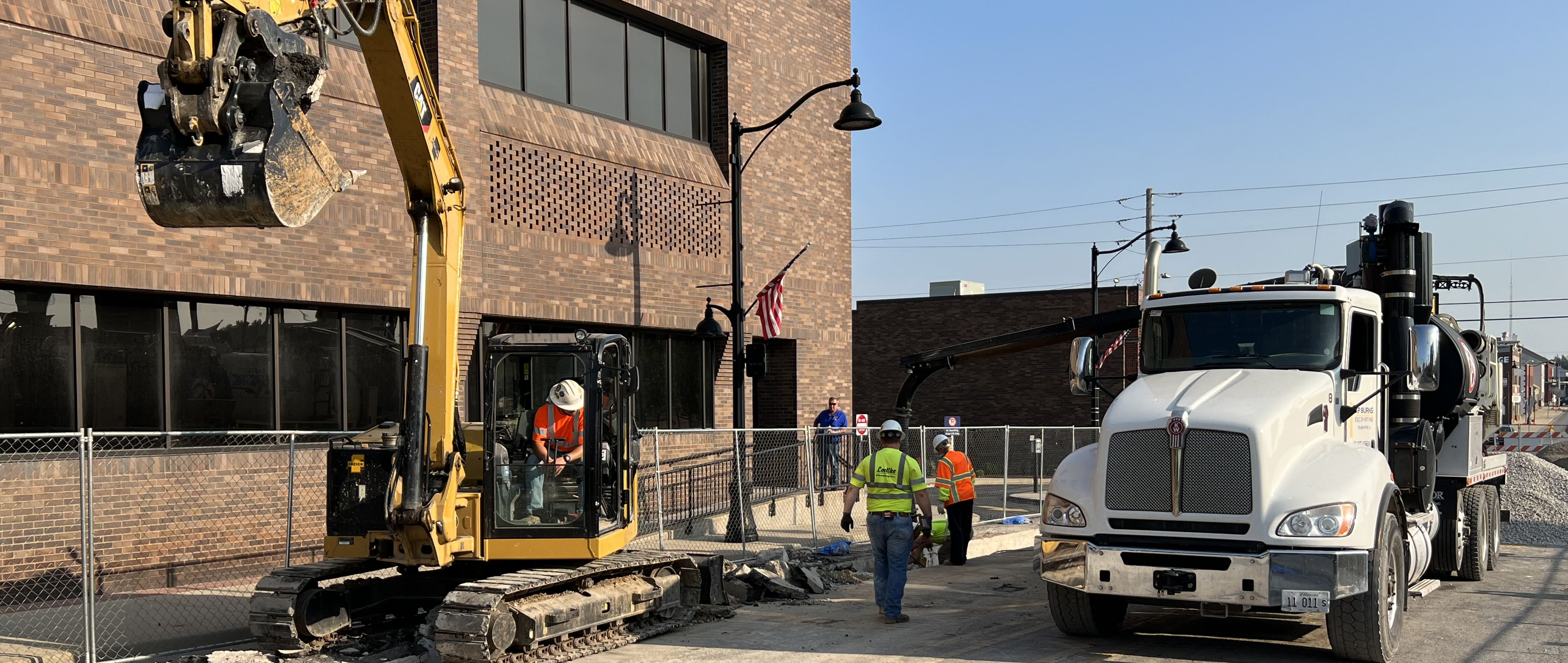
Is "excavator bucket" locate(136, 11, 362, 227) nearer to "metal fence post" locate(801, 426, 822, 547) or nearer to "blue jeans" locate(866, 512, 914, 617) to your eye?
"blue jeans" locate(866, 512, 914, 617)

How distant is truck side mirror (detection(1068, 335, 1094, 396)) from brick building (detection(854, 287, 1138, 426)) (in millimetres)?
25712

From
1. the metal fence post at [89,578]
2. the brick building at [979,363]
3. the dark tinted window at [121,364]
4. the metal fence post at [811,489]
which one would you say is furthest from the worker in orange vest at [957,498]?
the brick building at [979,363]

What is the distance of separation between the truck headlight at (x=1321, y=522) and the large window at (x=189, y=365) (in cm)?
867

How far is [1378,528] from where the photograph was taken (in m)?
9.53

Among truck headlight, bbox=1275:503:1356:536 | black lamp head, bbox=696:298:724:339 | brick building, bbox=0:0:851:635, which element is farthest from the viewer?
black lamp head, bbox=696:298:724:339

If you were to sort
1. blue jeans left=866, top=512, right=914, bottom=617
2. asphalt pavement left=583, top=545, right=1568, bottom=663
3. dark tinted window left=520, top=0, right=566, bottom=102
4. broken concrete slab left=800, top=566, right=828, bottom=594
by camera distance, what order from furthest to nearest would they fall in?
dark tinted window left=520, top=0, right=566, bottom=102, broken concrete slab left=800, top=566, right=828, bottom=594, blue jeans left=866, top=512, right=914, bottom=617, asphalt pavement left=583, top=545, right=1568, bottom=663

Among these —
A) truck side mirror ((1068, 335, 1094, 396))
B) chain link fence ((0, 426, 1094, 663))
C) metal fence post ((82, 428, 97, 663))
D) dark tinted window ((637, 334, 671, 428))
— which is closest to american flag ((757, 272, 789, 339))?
dark tinted window ((637, 334, 671, 428))

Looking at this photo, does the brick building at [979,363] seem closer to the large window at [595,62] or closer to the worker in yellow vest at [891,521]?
the large window at [595,62]

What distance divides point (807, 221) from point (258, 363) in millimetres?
11701

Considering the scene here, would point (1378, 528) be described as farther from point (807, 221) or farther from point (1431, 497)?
point (807, 221)

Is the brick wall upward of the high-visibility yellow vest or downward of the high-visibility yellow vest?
downward

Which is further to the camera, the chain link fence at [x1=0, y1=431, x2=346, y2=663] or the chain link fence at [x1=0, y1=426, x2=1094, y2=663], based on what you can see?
the chain link fence at [x1=0, y1=431, x2=346, y2=663]

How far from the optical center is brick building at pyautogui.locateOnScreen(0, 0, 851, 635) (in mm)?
12883

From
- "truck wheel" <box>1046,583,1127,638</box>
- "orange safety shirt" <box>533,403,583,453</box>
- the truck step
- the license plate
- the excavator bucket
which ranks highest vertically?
the excavator bucket
